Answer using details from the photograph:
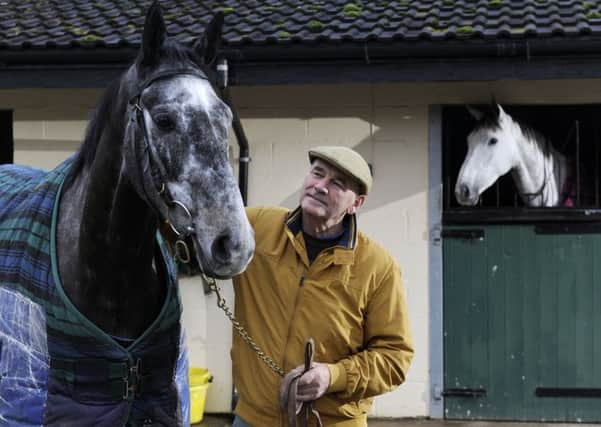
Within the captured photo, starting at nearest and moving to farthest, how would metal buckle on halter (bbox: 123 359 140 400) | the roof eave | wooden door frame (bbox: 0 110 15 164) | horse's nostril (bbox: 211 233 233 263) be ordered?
1. horse's nostril (bbox: 211 233 233 263)
2. metal buckle on halter (bbox: 123 359 140 400)
3. the roof eave
4. wooden door frame (bbox: 0 110 15 164)

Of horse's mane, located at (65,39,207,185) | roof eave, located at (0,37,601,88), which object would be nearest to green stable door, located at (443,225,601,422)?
roof eave, located at (0,37,601,88)

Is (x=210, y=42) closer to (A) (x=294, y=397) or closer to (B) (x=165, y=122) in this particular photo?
(B) (x=165, y=122)

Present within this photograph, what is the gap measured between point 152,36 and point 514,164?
14.5 feet

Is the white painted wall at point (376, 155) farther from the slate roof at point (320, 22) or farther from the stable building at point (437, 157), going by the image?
the slate roof at point (320, 22)

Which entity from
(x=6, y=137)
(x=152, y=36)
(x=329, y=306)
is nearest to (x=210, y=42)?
(x=152, y=36)

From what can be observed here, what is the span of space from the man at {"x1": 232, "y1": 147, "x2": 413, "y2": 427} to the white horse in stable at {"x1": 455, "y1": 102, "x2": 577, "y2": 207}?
3.41 meters

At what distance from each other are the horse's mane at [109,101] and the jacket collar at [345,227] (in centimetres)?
68

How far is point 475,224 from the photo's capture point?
6.62 m

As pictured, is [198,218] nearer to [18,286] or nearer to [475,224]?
[18,286]

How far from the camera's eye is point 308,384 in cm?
283

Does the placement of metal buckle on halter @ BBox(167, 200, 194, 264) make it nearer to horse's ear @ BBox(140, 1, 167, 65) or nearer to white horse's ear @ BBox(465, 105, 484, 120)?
horse's ear @ BBox(140, 1, 167, 65)

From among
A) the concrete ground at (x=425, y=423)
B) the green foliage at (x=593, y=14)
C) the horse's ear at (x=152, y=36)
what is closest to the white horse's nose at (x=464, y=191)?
the green foliage at (x=593, y=14)

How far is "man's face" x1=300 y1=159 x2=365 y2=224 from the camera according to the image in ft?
9.86

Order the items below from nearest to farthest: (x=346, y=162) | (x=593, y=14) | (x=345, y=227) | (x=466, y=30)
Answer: (x=346, y=162) → (x=345, y=227) → (x=466, y=30) → (x=593, y=14)
